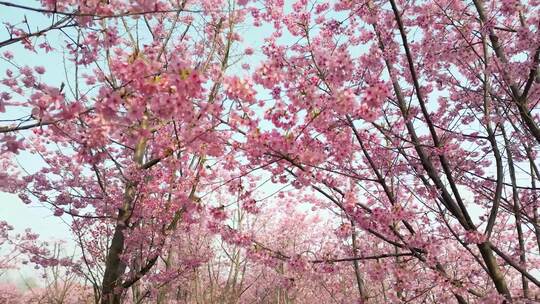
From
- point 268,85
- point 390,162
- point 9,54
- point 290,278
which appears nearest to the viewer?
point 268,85

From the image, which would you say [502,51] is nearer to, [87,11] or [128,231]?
[87,11]

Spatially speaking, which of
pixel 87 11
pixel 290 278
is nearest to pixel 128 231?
pixel 290 278

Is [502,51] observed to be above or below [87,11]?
above

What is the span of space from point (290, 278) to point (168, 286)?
15.9 ft

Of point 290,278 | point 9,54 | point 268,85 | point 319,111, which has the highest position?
point 9,54

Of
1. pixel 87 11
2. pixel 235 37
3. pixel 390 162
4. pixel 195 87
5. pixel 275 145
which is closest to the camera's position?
pixel 195 87

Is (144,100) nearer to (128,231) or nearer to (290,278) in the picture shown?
(290,278)

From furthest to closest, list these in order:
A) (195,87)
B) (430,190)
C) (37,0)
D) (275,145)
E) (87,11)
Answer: (430,190) < (275,145) < (37,0) < (87,11) < (195,87)

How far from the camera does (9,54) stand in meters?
7.17

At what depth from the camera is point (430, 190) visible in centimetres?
437

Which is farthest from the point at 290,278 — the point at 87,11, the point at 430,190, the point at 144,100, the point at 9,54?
the point at 9,54

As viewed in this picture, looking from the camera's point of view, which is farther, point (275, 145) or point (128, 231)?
point (128, 231)

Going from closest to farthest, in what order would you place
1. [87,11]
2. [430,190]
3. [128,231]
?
[87,11] → [430,190] → [128,231]

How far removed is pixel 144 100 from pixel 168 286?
707cm
